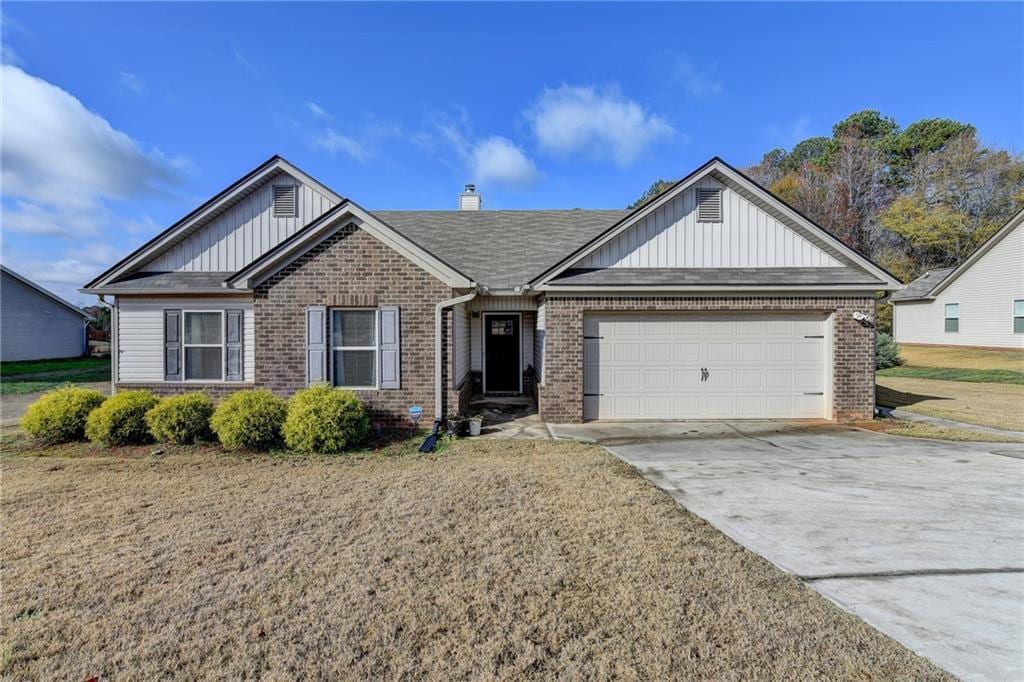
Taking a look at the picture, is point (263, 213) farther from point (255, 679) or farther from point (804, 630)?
point (804, 630)

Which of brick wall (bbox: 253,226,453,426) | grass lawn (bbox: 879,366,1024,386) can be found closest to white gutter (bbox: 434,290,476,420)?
brick wall (bbox: 253,226,453,426)

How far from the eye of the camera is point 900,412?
10914mm

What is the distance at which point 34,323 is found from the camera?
81.4 feet

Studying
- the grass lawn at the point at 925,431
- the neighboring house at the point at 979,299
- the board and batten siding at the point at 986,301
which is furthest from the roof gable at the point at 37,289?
the board and batten siding at the point at 986,301

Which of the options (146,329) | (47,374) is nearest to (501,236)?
(146,329)

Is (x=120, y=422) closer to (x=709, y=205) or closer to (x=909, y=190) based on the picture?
(x=709, y=205)

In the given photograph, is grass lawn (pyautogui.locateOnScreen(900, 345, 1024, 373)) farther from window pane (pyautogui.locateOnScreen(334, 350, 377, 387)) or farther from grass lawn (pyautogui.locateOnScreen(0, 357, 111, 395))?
grass lawn (pyautogui.locateOnScreen(0, 357, 111, 395))

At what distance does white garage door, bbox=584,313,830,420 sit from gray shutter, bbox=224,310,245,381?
A: 7.23 m

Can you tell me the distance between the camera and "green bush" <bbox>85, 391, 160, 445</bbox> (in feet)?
25.8

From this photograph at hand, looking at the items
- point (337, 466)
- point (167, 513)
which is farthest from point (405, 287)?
point (167, 513)

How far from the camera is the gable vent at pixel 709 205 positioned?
32.9 ft

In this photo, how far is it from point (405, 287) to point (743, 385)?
24.2ft

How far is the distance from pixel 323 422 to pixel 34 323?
92.6 ft

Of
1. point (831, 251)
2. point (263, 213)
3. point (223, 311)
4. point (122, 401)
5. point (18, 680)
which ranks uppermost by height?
point (263, 213)
